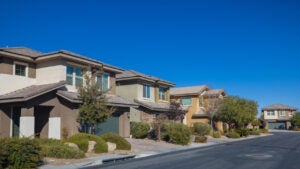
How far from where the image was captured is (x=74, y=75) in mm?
25719

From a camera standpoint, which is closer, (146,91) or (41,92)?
(41,92)

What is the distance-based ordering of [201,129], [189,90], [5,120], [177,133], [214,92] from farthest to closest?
[189,90] → [214,92] → [201,129] → [177,133] → [5,120]

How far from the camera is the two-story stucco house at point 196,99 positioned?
156ft

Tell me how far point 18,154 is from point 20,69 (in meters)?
13.0

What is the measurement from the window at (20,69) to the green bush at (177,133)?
1301cm

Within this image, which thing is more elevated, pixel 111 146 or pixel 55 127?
pixel 55 127

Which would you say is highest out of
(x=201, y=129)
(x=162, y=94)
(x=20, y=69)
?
(x=20, y=69)

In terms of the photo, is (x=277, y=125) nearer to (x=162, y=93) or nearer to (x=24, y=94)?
(x=162, y=93)

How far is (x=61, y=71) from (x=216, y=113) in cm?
2598

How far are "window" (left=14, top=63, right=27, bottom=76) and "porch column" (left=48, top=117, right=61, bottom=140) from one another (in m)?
4.35

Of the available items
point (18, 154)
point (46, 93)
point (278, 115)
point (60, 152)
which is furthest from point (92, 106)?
point (278, 115)

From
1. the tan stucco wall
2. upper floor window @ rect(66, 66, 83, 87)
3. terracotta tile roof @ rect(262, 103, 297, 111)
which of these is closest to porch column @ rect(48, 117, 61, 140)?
the tan stucco wall

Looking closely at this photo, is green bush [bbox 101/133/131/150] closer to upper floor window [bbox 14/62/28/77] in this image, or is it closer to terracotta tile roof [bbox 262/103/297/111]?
upper floor window [bbox 14/62/28/77]

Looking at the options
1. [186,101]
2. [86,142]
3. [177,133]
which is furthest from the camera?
[186,101]
